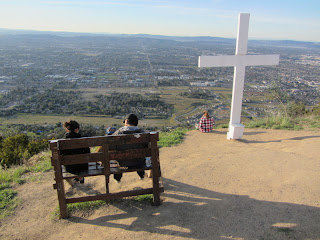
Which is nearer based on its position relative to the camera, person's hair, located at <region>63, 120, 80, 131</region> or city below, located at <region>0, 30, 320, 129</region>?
person's hair, located at <region>63, 120, 80, 131</region>

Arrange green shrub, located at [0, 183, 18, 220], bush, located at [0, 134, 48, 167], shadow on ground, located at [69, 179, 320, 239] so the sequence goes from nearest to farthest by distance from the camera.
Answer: shadow on ground, located at [69, 179, 320, 239]
green shrub, located at [0, 183, 18, 220]
bush, located at [0, 134, 48, 167]

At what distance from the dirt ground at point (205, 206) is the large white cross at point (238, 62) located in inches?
60.6

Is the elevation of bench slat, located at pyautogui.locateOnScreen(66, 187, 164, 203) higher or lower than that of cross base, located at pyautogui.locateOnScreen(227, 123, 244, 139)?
higher

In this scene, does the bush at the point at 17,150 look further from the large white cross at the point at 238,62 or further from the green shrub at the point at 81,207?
the large white cross at the point at 238,62

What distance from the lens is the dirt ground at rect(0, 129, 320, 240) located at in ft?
9.10

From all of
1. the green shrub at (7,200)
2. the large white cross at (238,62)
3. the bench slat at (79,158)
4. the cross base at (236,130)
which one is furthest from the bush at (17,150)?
the cross base at (236,130)

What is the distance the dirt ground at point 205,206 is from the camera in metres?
2.77

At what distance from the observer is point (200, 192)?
3615 mm

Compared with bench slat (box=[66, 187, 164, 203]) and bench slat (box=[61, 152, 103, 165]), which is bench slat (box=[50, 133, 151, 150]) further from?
bench slat (box=[66, 187, 164, 203])

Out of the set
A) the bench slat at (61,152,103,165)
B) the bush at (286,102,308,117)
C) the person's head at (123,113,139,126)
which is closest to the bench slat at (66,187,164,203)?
the bench slat at (61,152,103,165)

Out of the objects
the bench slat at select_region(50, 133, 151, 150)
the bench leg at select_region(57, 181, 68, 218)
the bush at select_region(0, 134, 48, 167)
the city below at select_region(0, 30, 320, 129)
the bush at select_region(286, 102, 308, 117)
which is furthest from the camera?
the city below at select_region(0, 30, 320, 129)

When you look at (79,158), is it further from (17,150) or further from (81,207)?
(17,150)

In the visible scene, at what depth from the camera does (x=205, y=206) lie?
10.6 ft

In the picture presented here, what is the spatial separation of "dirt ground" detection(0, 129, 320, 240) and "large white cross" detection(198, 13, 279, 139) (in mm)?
1539
